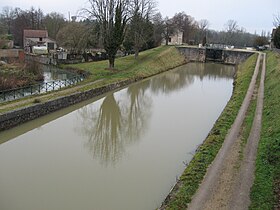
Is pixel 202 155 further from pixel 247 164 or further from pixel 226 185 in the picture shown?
pixel 226 185

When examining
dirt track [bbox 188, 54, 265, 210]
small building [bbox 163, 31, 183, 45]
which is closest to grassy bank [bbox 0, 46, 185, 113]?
dirt track [bbox 188, 54, 265, 210]

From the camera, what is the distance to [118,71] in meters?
29.3

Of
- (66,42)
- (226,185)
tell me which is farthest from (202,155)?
(66,42)

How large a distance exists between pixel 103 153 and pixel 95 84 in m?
11.9

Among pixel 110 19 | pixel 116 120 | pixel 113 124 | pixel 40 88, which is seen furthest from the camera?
pixel 110 19

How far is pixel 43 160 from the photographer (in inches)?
396

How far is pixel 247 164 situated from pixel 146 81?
2044cm

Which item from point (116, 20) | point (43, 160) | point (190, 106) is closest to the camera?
point (43, 160)

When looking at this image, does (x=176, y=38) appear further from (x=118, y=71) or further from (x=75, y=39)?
(x=118, y=71)

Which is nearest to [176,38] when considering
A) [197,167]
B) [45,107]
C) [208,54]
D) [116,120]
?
[208,54]

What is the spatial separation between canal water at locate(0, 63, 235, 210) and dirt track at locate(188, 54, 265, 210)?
53.5 inches

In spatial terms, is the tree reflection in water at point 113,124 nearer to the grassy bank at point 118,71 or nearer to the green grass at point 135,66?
the grassy bank at point 118,71

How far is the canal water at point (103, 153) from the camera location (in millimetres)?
7879

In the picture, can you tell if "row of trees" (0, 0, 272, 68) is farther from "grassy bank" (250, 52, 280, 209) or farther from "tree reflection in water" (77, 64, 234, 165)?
"grassy bank" (250, 52, 280, 209)
